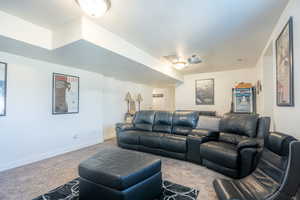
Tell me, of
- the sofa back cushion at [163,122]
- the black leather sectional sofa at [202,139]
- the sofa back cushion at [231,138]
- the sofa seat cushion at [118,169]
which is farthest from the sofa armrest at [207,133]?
the sofa seat cushion at [118,169]

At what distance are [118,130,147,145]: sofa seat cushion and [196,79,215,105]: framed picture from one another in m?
3.62

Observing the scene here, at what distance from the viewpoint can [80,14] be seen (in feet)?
7.53

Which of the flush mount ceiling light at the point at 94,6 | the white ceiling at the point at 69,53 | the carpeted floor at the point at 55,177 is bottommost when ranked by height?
the carpeted floor at the point at 55,177

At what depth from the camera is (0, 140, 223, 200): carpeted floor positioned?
83.1 inches

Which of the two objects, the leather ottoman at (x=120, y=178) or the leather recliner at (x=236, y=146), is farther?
the leather recliner at (x=236, y=146)


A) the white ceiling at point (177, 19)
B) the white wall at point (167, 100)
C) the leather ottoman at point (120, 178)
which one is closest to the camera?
the leather ottoman at point (120, 178)

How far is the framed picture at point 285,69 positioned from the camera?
187 centimetres

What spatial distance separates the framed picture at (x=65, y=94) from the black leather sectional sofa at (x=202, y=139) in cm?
135

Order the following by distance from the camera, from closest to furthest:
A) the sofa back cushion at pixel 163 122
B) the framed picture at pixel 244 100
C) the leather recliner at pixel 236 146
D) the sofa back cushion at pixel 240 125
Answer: the leather recliner at pixel 236 146 → the sofa back cushion at pixel 240 125 → the sofa back cushion at pixel 163 122 → the framed picture at pixel 244 100

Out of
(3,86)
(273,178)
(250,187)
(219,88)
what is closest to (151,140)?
(250,187)

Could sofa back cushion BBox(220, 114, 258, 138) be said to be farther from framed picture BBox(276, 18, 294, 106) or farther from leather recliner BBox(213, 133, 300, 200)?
leather recliner BBox(213, 133, 300, 200)

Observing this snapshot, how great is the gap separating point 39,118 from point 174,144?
298cm

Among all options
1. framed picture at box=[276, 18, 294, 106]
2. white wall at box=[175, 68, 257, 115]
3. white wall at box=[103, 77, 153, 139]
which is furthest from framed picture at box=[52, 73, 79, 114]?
white wall at box=[175, 68, 257, 115]

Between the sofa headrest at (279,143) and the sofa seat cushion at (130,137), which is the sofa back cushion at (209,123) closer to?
the sofa seat cushion at (130,137)
